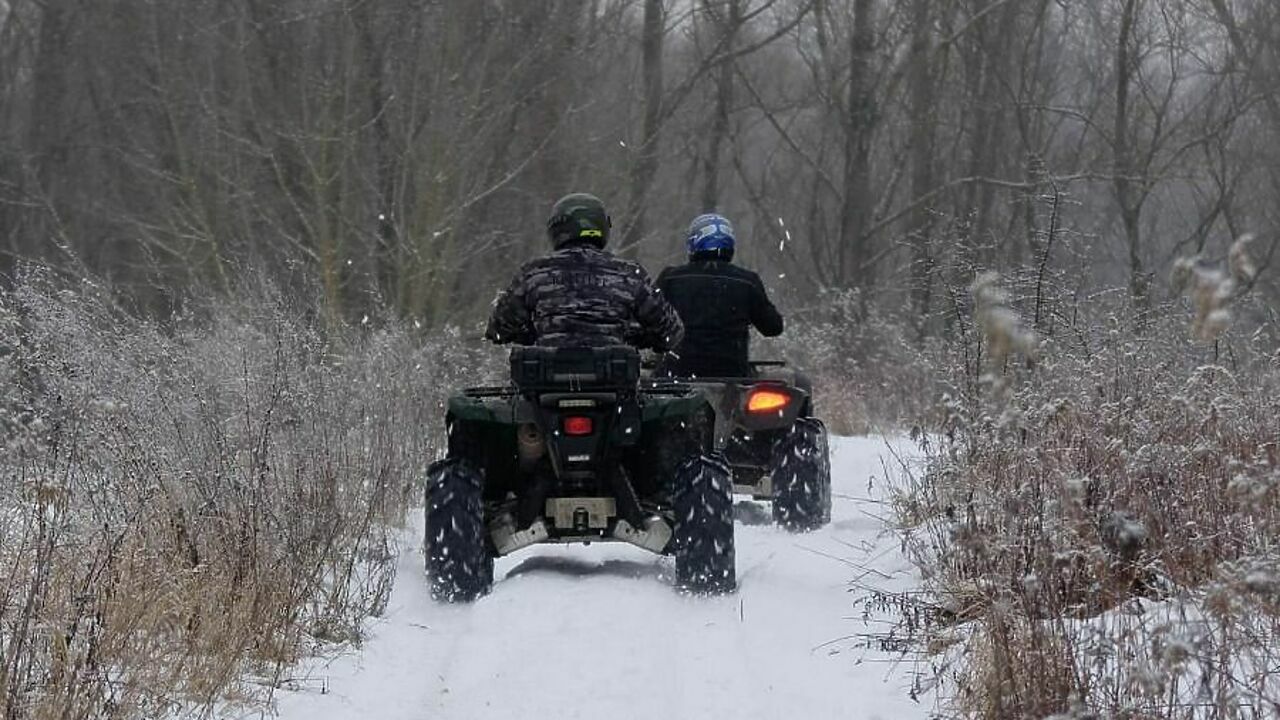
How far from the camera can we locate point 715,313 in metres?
10.4

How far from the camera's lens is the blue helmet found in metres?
10.5

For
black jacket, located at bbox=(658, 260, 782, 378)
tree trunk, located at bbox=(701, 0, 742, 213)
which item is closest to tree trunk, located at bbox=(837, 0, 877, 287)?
tree trunk, located at bbox=(701, 0, 742, 213)

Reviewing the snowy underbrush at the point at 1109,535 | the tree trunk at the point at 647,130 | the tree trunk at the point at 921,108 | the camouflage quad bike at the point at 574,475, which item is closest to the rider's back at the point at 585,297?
the camouflage quad bike at the point at 574,475

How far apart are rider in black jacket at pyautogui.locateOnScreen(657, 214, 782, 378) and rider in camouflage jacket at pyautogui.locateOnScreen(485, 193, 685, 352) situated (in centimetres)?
245

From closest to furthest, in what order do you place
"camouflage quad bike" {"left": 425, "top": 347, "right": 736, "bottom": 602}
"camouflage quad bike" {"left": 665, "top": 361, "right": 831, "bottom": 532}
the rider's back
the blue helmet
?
"camouflage quad bike" {"left": 425, "top": 347, "right": 736, "bottom": 602}
the rider's back
"camouflage quad bike" {"left": 665, "top": 361, "right": 831, "bottom": 532}
the blue helmet

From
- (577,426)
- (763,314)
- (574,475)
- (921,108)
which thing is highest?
(921,108)

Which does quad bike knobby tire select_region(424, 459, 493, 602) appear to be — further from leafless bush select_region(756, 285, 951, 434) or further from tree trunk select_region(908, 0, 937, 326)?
tree trunk select_region(908, 0, 937, 326)

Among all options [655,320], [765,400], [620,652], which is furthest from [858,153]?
[620,652]

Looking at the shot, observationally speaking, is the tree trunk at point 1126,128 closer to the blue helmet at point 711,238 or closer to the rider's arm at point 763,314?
the blue helmet at point 711,238

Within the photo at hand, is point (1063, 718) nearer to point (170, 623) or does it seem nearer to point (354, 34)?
point (170, 623)

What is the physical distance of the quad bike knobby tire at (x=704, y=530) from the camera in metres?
7.23

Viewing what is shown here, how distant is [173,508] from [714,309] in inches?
184

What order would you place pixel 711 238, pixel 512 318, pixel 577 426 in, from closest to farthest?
1. pixel 577 426
2. pixel 512 318
3. pixel 711 238

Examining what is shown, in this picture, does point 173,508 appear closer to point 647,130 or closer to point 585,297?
point 585,297
